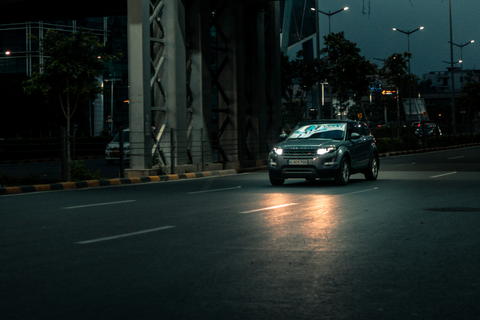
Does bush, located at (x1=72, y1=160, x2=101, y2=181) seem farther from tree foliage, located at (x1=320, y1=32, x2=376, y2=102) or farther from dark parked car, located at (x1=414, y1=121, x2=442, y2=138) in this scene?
dark parked car, located at (x1=414, y1=121, x2=442, y2=138)

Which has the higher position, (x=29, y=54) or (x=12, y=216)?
(x=29, y=54)

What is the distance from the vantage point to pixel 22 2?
29094mm

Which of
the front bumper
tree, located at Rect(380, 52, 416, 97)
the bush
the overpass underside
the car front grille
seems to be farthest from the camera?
tree, located at Rect(380, 52, 416, 97)

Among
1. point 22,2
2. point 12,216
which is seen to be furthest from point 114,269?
point 22,2

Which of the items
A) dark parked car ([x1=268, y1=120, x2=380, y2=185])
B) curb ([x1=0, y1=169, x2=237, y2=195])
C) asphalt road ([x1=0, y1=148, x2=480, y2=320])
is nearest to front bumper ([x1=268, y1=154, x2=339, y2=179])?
dark parked car ([x1=268, y1=120, x2=380, y2=185])

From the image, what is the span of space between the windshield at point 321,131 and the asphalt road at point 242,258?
562 cm

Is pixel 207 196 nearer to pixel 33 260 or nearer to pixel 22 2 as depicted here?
pixel 33 260

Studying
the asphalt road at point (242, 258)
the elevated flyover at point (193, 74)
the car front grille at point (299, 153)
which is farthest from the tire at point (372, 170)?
the asphalt road at point (242, 258)

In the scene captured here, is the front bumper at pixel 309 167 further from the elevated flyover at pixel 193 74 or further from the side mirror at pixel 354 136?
the elevated flyover at pixel 193 74

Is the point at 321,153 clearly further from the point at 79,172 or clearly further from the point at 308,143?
the point at 79,172

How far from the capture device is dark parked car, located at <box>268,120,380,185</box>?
20.3m

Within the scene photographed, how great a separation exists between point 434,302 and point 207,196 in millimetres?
11141

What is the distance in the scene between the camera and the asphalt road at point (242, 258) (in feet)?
20.2

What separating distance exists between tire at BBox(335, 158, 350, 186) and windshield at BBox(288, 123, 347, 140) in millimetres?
942
